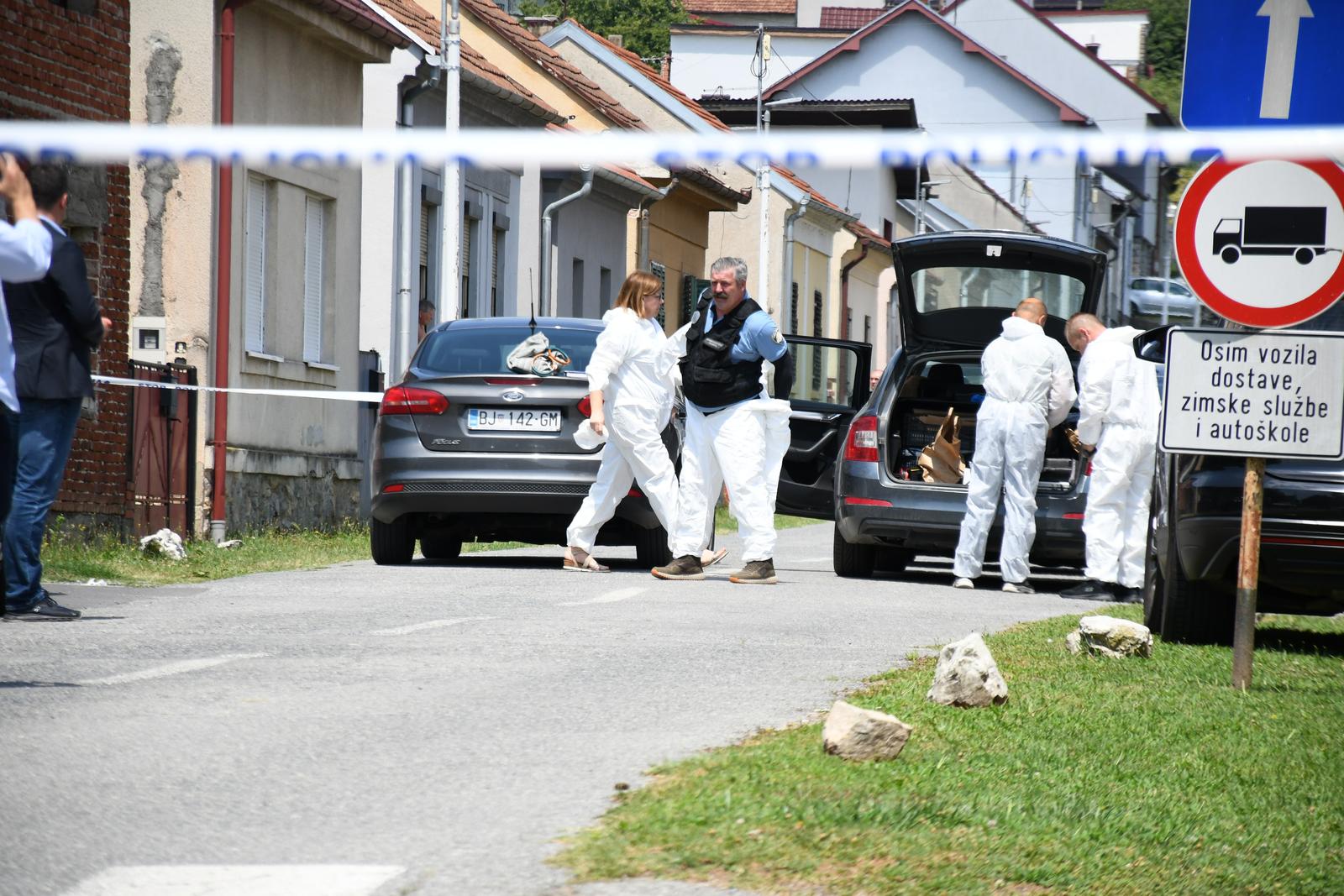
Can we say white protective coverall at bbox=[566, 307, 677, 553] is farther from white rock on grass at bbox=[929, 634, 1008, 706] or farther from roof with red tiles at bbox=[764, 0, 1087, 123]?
roof with red tiles at bbox=[764, 0, 1087, 123]

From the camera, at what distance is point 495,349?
46.2 ft

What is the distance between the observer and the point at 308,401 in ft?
70.6

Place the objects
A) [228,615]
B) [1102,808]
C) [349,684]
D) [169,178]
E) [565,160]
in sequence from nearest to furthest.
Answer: [565,160]
[1102,808]
[349,684]
[228,615]
[169,178]

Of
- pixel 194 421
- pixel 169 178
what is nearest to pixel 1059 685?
pixel 194 421

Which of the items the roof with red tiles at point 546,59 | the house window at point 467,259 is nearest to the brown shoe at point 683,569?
the house window at point 467,259

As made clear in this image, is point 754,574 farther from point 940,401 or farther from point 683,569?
point 940,401

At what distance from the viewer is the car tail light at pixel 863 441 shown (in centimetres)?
1415

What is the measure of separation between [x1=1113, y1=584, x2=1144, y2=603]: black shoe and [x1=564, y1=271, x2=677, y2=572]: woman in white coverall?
2.79 meters

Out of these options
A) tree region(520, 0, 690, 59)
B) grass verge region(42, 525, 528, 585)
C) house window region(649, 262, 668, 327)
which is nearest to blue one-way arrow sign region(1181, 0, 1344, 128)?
grass verge region(42, 525, 528, 585)

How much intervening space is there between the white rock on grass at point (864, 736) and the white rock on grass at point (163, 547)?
941 cm

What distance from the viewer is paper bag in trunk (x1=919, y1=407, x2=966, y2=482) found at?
14.9 m

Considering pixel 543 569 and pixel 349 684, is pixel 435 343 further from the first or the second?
pixel 349 684

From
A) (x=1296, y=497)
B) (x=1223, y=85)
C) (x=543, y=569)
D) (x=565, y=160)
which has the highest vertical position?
(x=1223, y=85)

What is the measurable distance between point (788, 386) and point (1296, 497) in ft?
14.8
